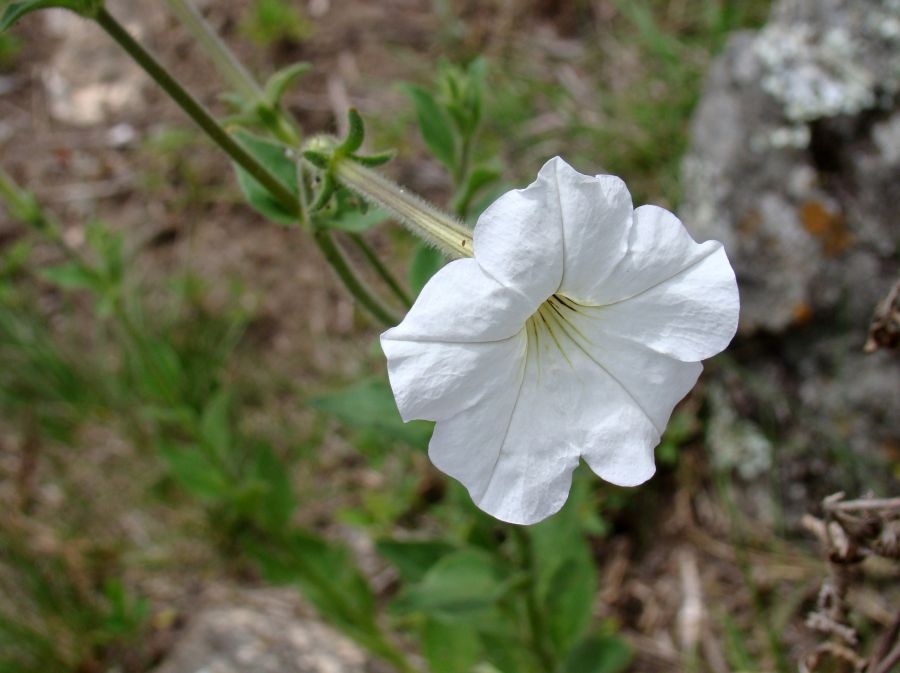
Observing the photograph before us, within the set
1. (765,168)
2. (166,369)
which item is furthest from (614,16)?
(166,369)

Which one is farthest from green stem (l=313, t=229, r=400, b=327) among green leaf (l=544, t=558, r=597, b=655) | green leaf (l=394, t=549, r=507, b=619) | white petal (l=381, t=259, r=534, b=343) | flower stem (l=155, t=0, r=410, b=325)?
green leaf (l=544, t=558, r=597, b=655)

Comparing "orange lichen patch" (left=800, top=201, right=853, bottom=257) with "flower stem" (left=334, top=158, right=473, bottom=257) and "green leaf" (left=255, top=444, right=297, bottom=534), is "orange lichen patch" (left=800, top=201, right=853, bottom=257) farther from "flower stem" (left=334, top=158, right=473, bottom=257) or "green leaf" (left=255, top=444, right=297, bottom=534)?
"green leaf" (left=255, top=444, right=297, bottom=534)

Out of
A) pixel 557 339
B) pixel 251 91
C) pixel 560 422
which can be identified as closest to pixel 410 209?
pixel 557 339

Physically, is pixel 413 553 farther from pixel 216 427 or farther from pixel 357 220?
pixel 357 220

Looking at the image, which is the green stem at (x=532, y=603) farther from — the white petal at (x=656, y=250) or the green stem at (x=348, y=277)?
the white petal at (x=656, y=250)

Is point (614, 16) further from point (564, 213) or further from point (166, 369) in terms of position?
point (564, 213)

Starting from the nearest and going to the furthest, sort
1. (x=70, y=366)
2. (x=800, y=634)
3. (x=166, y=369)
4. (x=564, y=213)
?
(x=564, y=213) < (x=800, y=634) < (x=166, y=369) < (x=70, y=366)

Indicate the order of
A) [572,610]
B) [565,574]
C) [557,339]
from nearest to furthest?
[557,339], [565,574], [572,610]
